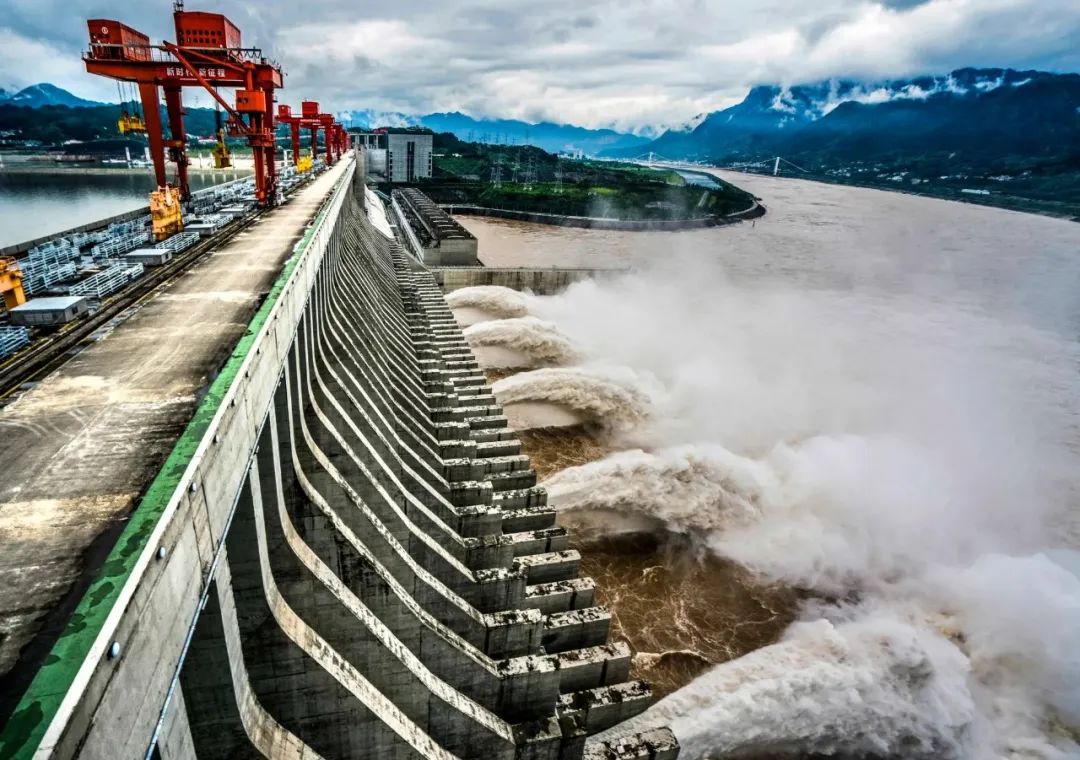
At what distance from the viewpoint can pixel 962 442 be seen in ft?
93.7

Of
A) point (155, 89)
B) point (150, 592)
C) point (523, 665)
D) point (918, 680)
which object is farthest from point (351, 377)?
point (155, 89)

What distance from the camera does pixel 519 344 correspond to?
3512cm

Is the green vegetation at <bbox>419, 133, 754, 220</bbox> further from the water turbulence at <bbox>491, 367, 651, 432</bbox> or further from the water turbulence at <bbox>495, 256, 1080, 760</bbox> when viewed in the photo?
the water turbulence at <bbox>491, 367, 651, 432</bbox>

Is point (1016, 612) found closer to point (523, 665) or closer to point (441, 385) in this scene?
point (523, 665)

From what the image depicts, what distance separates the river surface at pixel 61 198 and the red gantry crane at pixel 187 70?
19.7m

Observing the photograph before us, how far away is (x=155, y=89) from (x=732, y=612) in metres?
35.1

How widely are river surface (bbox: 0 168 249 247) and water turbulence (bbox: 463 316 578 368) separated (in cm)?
3305

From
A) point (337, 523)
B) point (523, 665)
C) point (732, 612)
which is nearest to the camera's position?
point (337, 523)

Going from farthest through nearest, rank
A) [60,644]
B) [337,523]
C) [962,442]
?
[962,442]
[337,523]
[60,644]

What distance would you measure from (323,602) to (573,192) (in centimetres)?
10573

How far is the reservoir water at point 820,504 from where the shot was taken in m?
14.4

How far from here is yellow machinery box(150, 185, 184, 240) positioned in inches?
904

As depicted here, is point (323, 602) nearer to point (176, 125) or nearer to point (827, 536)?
point (827, 536)

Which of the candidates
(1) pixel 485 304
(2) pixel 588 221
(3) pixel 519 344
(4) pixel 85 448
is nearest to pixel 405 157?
(2) pixel 588 221
